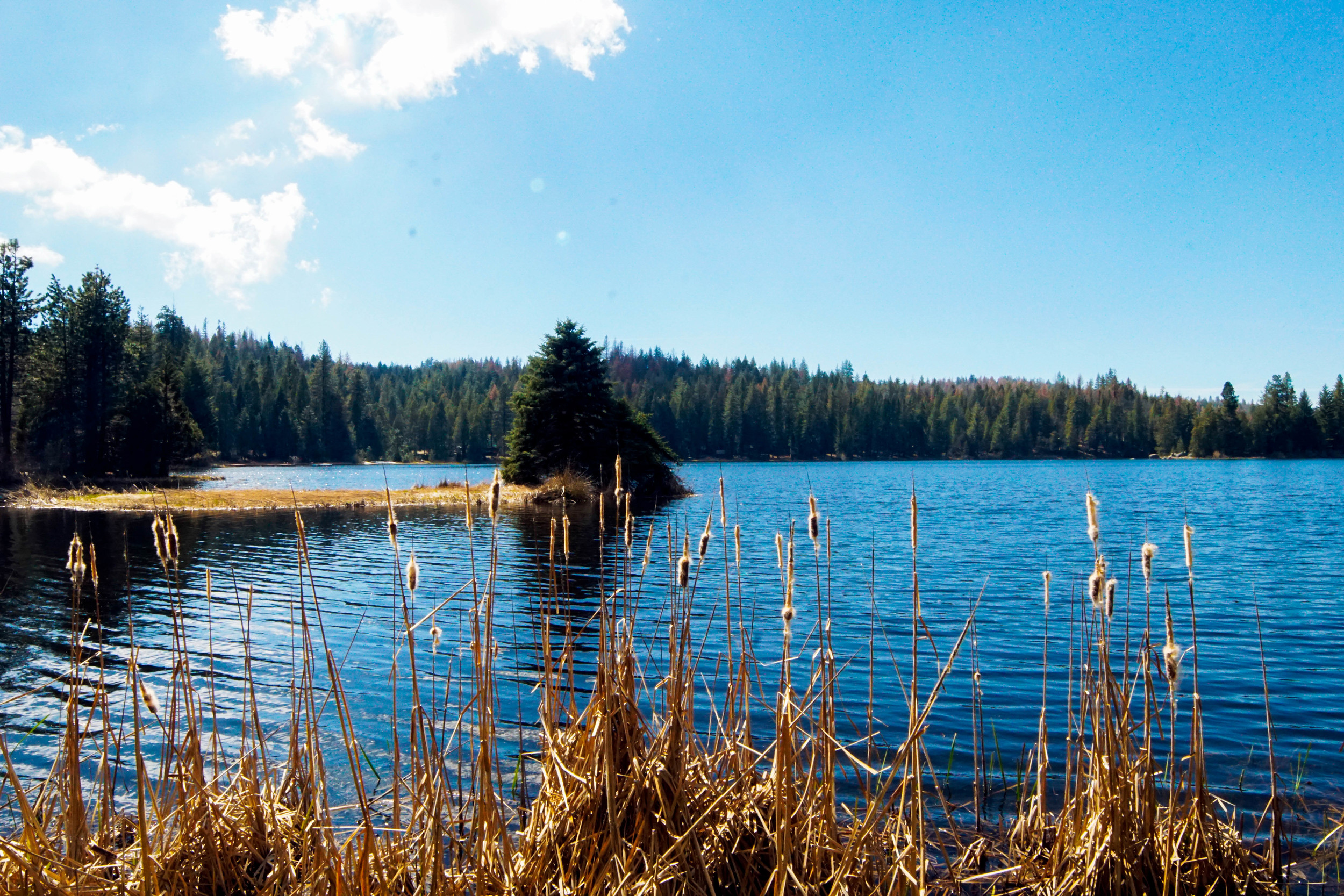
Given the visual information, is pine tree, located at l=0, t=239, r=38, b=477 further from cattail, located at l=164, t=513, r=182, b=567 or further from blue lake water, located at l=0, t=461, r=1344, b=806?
cattail, located at l=164, t=513, r=182, b=567

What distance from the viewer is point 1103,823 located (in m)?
3.64

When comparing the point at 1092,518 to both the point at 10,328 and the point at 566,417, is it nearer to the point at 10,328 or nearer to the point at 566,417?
the point at 566,417

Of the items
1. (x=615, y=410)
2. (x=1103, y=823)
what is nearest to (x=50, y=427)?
(x=615, y=410)

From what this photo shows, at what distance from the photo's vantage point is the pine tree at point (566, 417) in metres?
41.1

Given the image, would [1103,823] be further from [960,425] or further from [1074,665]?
[960,425]

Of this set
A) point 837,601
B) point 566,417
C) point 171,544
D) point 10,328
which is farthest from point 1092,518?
point 10,328

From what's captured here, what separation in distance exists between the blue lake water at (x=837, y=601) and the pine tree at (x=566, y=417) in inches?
193

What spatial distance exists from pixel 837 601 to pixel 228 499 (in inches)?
1259

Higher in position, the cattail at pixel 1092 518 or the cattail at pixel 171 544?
the cattail at pixel 1092 518

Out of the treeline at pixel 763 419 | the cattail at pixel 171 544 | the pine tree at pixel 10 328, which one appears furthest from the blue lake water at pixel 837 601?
the treeline at pixel 763 419

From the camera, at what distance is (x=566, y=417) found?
41.4 m

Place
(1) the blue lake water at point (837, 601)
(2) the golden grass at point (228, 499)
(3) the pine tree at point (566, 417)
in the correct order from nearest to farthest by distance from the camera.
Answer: (1) the blue lake water at point (837, 601) → (2) the golden grass at point (228, 499) → (3) the pine tree at point (566, 417)

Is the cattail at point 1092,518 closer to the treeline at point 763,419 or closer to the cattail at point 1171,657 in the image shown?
the cattail at point 1171,657

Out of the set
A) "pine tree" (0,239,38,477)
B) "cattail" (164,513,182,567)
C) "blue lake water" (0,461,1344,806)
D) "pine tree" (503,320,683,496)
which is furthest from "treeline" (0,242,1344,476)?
"cattail" (164,513,182,567)
